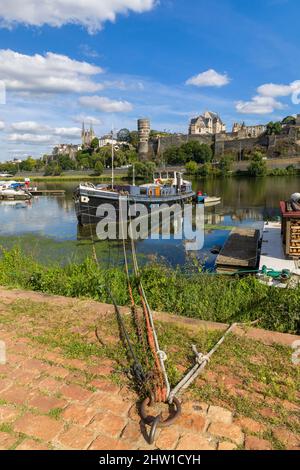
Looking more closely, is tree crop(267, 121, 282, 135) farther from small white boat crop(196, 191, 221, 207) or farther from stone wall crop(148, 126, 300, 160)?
small white boat crop(196, 191, 221, 207)

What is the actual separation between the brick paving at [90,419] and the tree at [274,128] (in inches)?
4267

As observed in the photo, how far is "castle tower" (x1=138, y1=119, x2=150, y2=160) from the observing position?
11200 centimetres

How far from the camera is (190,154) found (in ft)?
317

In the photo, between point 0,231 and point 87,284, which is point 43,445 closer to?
point 87,284

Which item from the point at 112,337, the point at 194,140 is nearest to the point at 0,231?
the point at 112,337

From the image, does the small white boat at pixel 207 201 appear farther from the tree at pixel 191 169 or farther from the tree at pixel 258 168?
the tree at pixel 191 169

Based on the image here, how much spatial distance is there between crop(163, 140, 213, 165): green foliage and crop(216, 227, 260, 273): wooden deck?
275 feet

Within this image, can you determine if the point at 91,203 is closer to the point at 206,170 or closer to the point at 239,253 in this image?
the point at 239,253

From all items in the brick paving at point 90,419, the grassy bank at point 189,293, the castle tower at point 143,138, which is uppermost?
the castle tower at point 143,138

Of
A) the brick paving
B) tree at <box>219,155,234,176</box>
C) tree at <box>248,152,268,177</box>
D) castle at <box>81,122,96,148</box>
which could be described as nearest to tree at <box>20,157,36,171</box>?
castle at <box>81,122,96,148</box>

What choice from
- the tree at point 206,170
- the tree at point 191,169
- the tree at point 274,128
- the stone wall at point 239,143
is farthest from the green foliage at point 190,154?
the tree at point 274,128

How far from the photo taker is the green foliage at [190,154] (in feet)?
313

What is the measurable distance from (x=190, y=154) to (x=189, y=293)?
94.5 meters
